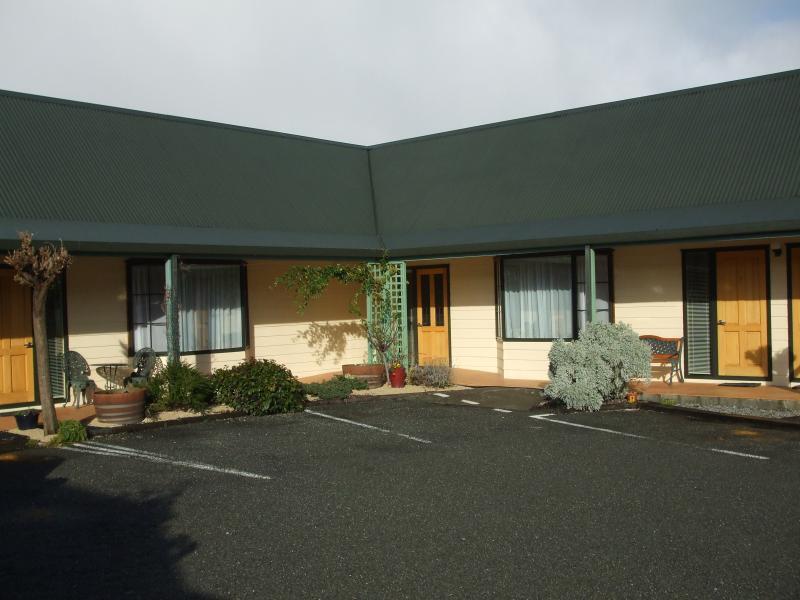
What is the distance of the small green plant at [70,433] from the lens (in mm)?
9180

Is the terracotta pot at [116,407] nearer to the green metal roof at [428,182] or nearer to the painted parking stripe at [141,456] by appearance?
the painted parking stripe at [141,456]

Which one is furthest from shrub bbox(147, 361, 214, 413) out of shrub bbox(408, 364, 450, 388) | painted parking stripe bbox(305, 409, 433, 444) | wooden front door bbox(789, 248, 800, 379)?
wooden front door bbox(789, 248, 800, 379)

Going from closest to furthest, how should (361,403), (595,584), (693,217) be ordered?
(595,584) → (693,217) → (361,403)

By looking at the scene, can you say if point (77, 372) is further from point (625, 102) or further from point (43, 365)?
point (625, 102)

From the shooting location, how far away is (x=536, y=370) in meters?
13.7

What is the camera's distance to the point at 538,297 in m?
13.7

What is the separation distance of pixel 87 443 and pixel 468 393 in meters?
6.05

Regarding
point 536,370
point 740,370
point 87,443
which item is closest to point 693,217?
point 740,370

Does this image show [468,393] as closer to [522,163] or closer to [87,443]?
[522,163]

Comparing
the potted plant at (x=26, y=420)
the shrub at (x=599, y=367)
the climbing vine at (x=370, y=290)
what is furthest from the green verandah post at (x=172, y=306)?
the shrub at (x=599, y=367)

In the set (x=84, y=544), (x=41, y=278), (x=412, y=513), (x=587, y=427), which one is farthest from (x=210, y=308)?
(x=412, y=513)

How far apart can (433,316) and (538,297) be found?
8.42 ft

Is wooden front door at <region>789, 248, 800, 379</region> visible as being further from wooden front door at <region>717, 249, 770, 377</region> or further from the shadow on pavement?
the shadow on pavement

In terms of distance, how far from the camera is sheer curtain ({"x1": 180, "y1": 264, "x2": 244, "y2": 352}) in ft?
41.9
